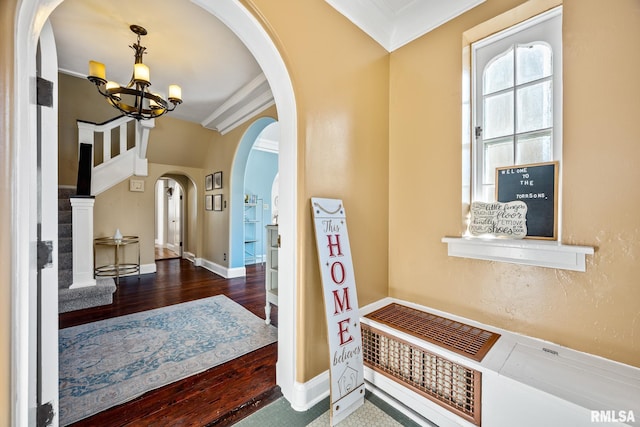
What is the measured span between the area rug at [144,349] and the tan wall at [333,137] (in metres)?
1.00

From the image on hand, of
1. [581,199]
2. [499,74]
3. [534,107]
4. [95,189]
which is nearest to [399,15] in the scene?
[499,74]

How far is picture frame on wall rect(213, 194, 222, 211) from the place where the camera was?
4.68 metres

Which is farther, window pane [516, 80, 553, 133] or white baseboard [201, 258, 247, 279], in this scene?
white baseboard [201, 258, 247, 279]

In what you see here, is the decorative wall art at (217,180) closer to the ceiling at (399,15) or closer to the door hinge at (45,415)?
the ceiling at (399,15)

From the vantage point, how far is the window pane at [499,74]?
5.52 ft

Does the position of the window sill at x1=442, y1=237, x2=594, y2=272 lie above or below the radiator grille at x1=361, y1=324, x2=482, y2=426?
above

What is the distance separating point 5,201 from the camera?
32.0 inches

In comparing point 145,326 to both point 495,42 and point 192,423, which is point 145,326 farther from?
point 495,42

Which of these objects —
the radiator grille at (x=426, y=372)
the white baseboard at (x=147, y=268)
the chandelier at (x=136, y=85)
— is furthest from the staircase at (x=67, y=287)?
the radiator grille at (x=426, y=372)

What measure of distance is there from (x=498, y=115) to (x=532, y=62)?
34 cm

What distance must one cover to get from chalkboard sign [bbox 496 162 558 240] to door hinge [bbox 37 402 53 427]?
2.57m

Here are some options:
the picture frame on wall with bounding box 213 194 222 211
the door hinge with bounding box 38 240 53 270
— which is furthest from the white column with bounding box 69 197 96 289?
the door hinge with bounding box 38 240 53 270

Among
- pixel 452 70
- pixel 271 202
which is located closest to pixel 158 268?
pixel 271 202

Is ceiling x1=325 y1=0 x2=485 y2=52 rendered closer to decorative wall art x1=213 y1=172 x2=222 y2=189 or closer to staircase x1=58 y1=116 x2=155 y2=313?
staircase x1=58 y1=116 x2=155 y2=313
